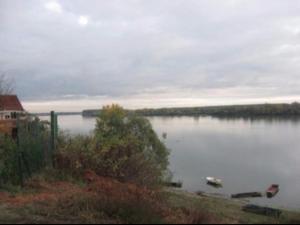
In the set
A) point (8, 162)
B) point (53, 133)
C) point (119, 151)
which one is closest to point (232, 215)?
point (119, 151)

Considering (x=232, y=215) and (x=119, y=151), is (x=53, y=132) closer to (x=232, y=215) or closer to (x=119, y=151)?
(x=119, y=151)

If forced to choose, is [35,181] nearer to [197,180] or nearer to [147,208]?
[147,208]

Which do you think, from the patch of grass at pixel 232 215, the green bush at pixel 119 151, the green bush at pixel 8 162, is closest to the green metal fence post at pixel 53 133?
the green bush at pixel 119 151

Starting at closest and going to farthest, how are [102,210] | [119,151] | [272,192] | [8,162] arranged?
[102,210]
[8,162]
[119,151]
[272,192]

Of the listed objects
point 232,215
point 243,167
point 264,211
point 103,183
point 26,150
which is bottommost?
point 243,167

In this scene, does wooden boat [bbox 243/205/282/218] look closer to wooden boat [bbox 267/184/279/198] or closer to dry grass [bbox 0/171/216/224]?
dry grass [bbox 0/171/216/224]

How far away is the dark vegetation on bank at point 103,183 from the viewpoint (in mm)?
7469

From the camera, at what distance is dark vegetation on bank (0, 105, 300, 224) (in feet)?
24.5

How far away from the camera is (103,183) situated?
1057 cm

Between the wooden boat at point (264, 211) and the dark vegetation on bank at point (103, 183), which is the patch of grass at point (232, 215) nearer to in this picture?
the dark vegetation on bank at point (103, 183)

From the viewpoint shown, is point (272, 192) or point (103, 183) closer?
point (103, 183)

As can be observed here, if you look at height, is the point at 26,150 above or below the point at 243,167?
above

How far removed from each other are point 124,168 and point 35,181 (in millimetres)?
3339

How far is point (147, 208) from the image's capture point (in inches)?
288
